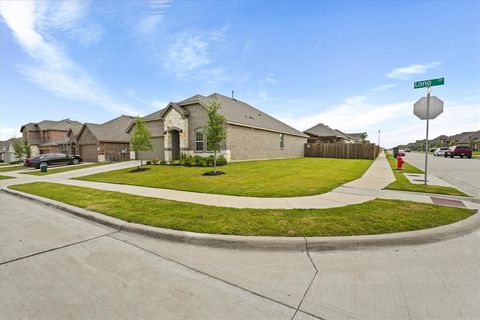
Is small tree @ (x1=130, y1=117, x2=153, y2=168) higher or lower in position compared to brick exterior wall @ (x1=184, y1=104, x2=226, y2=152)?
lower

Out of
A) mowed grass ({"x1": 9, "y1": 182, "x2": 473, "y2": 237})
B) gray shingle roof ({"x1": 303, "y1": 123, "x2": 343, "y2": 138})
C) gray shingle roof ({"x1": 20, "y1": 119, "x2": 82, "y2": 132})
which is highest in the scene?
gray shingle roof ({"x1": 20, "y1": 119, "x2": 82, "y2": 132})

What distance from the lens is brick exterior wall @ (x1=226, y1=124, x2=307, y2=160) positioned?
18.5m

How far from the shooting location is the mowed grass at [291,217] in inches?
163

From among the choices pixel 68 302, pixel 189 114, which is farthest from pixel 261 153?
pixel 68 302

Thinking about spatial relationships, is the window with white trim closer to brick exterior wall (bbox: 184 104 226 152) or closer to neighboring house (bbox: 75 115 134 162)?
brick exterior wall (bbox: 184 104 226 152)

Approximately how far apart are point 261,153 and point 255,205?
16668mm

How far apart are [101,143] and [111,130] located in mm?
3290

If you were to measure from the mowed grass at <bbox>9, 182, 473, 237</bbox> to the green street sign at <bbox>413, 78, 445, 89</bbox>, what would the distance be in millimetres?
4612

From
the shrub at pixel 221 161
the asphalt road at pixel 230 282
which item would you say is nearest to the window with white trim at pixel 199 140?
the shrub at pixel 221 161

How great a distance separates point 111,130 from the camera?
2980cm

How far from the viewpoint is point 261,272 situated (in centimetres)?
309

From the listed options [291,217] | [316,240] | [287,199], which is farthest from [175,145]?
[316,240]

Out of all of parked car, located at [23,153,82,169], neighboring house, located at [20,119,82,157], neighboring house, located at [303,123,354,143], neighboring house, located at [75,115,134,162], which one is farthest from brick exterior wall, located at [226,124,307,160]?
neighboring house, located at [20,119,82,157]

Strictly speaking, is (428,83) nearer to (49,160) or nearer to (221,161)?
(221,161)
